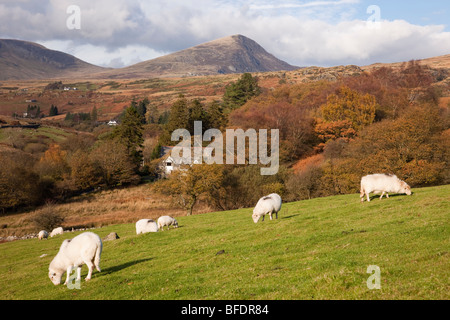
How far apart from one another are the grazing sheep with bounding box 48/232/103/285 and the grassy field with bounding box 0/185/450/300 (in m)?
0.57

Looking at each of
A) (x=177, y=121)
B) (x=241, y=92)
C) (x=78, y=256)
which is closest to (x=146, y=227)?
(x=78, y=256)

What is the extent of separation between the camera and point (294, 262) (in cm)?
1230

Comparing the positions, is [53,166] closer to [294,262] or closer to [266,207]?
[266,207]

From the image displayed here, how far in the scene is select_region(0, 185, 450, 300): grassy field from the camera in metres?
9.09

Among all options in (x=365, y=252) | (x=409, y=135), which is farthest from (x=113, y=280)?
(x=409, y=135)

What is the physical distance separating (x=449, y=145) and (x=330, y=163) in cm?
1681

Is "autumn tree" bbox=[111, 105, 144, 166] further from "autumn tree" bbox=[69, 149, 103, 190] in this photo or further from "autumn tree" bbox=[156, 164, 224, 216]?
"autumn tree" bbox=[156, 164, 224, 216]

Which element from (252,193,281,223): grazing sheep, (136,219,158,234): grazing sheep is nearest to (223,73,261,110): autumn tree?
(136,219,158,234): grazing sheep

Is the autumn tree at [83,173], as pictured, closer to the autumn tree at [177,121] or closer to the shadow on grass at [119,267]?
the autumn tree at [177,121]

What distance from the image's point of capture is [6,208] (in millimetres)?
68500

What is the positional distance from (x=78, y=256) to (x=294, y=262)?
29.2 feet

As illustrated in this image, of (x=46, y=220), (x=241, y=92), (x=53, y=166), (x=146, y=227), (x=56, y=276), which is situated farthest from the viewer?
(x=241, y=92)
